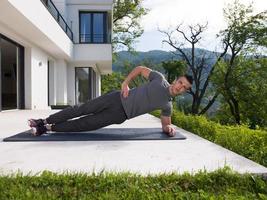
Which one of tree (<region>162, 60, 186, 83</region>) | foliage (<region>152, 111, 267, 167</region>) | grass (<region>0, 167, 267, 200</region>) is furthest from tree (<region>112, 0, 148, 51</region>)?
grass (<region>0, 167, 267, 200</region>)

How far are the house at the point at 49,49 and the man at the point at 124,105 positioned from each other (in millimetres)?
4677

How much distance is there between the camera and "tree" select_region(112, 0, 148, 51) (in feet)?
109

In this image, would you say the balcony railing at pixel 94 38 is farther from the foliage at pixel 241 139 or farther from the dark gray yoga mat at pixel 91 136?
the dark gray yoga mat at pixel 91 136

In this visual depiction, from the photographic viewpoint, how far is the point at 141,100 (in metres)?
5.43

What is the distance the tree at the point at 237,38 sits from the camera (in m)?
27.2

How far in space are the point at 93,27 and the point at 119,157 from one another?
1900 centimetres

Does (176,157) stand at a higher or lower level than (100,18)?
lower

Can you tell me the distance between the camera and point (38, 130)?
18.3 feet

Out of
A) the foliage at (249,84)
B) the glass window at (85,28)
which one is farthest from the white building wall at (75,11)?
the foliage at (249,84)

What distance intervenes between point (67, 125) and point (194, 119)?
124 inches

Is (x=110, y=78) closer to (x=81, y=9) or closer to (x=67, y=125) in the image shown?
(x=81, y=9)

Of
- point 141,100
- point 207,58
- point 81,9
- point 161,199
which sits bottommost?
point 161,199

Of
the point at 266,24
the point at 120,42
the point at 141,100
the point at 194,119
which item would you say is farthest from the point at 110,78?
the point at 141,100

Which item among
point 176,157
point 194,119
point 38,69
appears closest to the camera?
point 176,157
